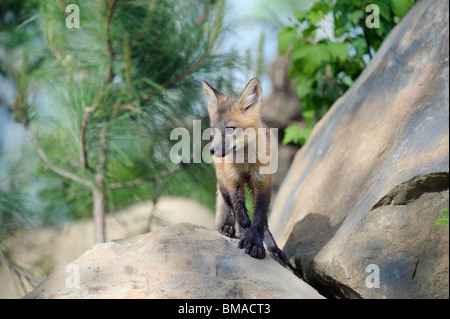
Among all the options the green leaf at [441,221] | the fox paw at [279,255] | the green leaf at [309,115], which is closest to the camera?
the green leaf at [441,221]

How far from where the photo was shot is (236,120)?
8.62 feet

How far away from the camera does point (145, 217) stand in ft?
16.3

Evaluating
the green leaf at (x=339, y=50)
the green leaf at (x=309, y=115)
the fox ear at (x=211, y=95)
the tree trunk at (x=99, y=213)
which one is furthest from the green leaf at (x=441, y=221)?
the tree trunk at (x=99, y=213)

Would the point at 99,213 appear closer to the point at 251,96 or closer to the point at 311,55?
the point at 251,96

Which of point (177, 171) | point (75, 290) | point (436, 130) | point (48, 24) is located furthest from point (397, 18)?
point (75, 290)

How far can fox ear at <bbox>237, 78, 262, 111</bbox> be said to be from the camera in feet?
8.53

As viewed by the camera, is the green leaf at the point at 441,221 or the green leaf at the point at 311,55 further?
the green leaf at the point at 311,55

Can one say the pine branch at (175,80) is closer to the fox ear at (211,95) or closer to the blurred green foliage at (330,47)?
the blurred green foliage at (330,47)

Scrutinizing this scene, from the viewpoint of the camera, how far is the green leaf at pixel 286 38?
13.7ft

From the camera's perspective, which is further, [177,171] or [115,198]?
[115,198]

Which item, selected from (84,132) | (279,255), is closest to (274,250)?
(279,255)

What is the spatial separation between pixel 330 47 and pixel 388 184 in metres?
2.06
